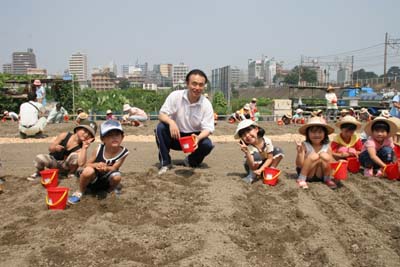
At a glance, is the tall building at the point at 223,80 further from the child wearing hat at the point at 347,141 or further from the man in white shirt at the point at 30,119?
the child wearing hat at the point at 347,141

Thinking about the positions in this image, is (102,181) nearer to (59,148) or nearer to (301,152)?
(59,148)

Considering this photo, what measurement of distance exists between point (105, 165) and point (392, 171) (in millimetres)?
3582

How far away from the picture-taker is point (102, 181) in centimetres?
414

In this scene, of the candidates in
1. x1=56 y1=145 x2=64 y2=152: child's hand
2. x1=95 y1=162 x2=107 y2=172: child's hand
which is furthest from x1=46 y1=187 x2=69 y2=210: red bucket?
x1=56 y1=145 x2=64 y2=152: child's hand

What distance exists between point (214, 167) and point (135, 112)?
25.6 ft

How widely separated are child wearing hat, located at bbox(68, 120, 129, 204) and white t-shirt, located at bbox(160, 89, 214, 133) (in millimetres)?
1292

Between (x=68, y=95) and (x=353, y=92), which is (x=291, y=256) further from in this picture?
(x=353, y=92)

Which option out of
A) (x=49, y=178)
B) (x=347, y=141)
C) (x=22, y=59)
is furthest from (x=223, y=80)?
(x=22, y=59)

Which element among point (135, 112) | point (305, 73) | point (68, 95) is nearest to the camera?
point (135, 112)

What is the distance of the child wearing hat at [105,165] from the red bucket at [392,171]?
3.33 meters

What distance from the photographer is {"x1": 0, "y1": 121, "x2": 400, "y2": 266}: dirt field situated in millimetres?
2727

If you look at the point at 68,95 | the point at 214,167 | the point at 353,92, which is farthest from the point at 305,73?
the point at 214,167

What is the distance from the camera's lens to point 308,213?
11.9ft

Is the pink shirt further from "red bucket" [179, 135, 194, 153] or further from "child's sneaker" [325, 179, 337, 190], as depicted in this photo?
"red bucket" [179, 135, 194, 153]
